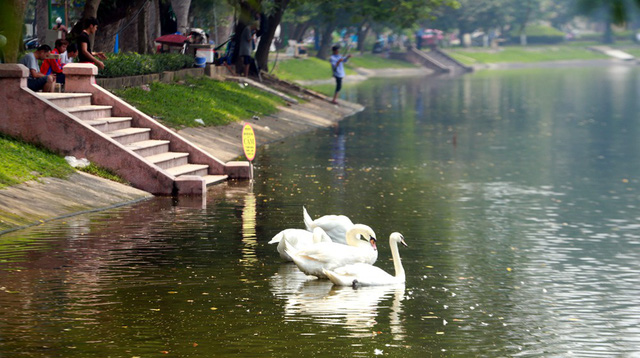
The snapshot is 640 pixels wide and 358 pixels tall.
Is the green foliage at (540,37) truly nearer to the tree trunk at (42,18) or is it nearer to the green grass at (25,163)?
the tree trunk at (42,18)

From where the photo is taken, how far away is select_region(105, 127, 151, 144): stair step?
1812 centimetres

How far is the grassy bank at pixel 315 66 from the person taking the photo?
64.4 m

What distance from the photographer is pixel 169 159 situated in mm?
18438

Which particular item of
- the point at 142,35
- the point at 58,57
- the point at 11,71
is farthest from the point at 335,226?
the point at 142,35

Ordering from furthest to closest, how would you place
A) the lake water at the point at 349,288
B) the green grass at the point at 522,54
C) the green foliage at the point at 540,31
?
the green foliage at the point at 540,31 < the green grass at the point at 522,54 < the lake water at the point at 349,288

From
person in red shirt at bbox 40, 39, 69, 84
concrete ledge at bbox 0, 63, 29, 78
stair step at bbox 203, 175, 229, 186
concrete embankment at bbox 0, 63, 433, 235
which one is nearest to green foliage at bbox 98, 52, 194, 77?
concrete embankment at bbox 0, 63, 433, 235

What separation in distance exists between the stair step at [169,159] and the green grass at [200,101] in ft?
15.5

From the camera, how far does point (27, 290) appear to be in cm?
1021

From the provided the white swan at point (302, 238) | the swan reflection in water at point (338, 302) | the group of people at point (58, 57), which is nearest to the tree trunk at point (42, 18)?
the group of people at point (58, 57)

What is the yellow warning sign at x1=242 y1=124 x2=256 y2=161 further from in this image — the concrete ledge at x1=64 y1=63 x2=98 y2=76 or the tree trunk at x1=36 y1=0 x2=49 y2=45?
the tree trunk at x1=36 y1=0 x2=49 y2=45

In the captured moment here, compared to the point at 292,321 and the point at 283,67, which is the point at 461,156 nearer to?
the point at 292,321

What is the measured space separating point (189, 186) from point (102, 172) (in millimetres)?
1388

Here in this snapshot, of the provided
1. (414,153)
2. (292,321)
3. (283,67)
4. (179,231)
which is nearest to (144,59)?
(414,153)

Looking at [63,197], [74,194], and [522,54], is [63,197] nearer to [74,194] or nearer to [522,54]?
[74,194]
